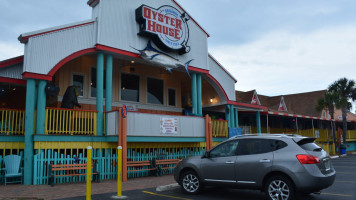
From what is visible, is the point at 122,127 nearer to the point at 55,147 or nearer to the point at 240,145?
the point at 55,147

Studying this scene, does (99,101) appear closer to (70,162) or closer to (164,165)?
(70,162)

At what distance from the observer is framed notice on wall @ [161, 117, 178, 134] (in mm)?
13797

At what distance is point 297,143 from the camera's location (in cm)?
739

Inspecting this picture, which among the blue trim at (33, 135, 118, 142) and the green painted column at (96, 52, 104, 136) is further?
the green painted column at (96, 52, 104, 136)

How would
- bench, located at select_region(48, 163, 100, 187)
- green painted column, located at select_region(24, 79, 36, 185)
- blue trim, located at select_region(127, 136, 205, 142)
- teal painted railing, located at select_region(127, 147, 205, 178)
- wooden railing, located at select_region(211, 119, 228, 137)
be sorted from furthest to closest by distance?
wooden railing, located at select_region(211, 119, 228, 137), teal painted railing, located at select_region(127, 147, 205, 178), blue trim, located at select_region(127, 136, 205, 142), green painted column, located at select_region(24, 79, 36, 185), bench, located at select_region(48, 163, 100, 187)

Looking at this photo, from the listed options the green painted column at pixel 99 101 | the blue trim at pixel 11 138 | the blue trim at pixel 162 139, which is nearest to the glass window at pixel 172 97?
the blue trim at pixel 162 139

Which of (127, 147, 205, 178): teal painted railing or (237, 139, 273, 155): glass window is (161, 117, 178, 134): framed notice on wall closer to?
(127, 147, 205, 178): teal painted railing

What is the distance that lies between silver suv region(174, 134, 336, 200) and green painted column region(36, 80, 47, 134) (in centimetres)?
577

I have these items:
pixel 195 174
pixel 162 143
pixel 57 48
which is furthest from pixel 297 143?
pixel 57 48

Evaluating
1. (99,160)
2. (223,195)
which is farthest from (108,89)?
(223,195)

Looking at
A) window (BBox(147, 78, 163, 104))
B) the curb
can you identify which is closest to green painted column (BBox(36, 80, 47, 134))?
the curb

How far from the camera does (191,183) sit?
8.80 m

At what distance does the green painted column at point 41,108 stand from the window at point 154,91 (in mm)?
7569

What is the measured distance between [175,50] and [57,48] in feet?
19.9
